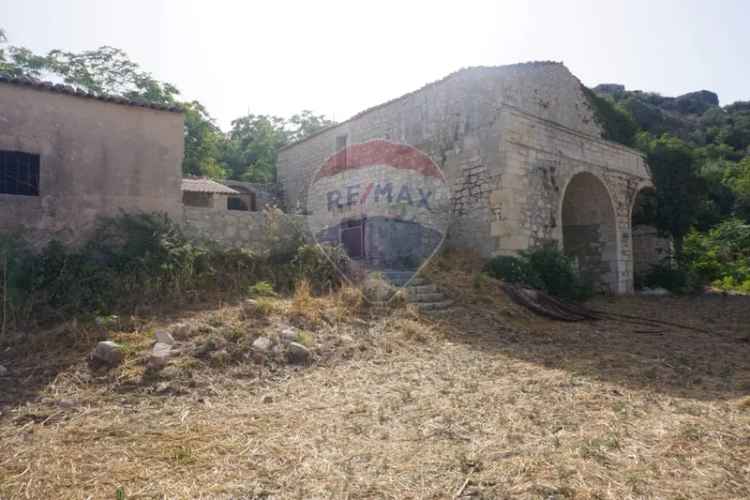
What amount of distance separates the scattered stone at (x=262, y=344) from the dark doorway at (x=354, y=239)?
6218 millimetres

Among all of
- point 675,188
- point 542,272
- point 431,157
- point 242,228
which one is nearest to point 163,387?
point 242,228

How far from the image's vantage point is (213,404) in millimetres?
4070

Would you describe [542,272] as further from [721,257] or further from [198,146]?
[198,146]

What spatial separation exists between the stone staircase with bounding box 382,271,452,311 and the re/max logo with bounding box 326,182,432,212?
3.48 meters

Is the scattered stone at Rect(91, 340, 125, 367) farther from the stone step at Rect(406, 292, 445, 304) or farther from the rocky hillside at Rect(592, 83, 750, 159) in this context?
the rocky hillside at Rect(592, 83, 750, 159)

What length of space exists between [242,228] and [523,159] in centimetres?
637

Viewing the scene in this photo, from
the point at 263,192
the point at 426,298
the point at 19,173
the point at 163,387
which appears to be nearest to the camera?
the point at 163,387

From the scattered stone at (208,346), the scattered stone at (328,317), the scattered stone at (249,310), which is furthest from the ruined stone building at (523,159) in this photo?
the scattered stone at (208,346)

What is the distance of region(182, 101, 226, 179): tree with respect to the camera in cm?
2159

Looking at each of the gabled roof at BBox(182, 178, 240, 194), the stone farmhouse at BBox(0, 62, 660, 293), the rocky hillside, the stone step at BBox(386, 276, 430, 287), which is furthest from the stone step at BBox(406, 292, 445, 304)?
the rocky hillside

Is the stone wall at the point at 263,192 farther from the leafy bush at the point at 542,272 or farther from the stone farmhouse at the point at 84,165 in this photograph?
the leafy bush at the point at 542,272

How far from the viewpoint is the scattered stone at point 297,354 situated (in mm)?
5238

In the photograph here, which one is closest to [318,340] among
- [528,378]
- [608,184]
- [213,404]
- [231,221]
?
[213,404]

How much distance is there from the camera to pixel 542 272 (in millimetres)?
10383
